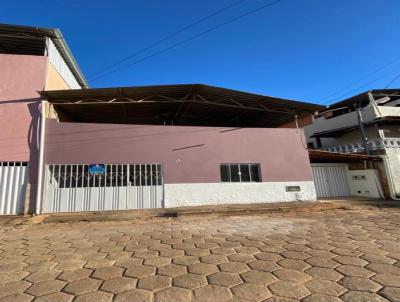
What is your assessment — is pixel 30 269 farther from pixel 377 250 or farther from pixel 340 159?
pixel 340 159

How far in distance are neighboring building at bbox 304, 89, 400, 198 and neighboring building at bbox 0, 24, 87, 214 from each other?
14624 mm

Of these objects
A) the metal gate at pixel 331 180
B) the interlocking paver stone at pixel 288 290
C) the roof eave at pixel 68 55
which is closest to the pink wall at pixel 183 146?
the metal gate at pixel 331 180

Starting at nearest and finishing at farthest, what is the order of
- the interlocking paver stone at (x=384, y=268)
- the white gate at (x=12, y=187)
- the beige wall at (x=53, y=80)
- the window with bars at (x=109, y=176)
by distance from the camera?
the interlocking paver stone at (x=384, y=268), the white gate at (x=12, y=187), the window with bars at (x=109, y=176), the beige wall at (x=53, y=80)

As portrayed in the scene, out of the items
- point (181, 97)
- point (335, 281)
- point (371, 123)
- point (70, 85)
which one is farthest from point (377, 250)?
point (371, 123)

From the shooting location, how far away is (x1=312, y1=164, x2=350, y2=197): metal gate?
14.6m

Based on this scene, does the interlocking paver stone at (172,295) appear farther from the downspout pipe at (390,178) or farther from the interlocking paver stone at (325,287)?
the downspout pipe at (390,178)

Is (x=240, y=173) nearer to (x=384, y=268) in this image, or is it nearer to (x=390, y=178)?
(x=384, y=268)

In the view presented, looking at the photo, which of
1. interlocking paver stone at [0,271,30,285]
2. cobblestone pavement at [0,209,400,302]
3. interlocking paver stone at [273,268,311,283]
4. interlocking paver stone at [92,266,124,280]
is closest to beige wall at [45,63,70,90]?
cobblestone pavement at [0,209,400,302]

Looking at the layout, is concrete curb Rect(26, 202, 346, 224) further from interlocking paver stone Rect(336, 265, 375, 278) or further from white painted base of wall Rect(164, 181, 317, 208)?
interlocking paver stone Rect(336, 265, 375, 278)

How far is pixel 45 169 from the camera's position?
958 centimetres

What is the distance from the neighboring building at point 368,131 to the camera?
14.6 m

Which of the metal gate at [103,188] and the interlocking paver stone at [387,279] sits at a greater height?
the metal gate at [103,188]

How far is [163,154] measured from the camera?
10.9 meters

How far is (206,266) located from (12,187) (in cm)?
885
